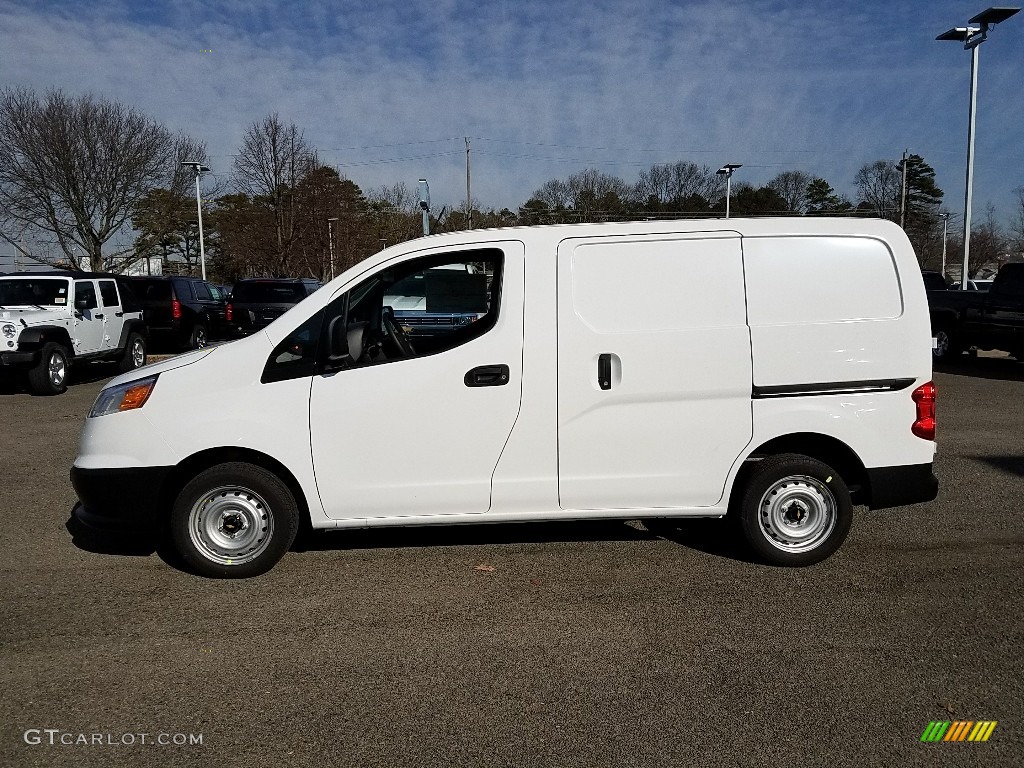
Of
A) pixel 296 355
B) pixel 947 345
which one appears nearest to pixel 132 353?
pixel 296 355

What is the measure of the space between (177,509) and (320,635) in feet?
4.17

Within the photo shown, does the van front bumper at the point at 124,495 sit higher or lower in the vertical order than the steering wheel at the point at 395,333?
lower

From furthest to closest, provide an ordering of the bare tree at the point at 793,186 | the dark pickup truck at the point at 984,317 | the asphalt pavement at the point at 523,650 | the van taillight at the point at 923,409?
1. the bare tree at the point at 793,186
2. the dark pickup truck at the point at 984,317
3. the van taillight at the point at 923,409
4. the asphalt pavement at the point at 523,650

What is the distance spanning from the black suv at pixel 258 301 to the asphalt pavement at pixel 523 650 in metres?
13.1

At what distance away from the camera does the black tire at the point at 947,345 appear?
54.7 ft

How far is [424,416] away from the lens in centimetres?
471

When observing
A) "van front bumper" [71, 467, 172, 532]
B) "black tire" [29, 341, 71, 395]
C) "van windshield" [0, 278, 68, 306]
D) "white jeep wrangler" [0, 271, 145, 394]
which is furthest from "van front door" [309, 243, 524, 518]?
"van windshield" [0, 278, 68, 306]

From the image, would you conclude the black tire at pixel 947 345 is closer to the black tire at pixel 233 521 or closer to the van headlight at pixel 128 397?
the black tire at pixel 233 521

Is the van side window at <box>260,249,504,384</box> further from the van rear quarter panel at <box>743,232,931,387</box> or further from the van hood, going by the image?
the van rear quarter panel at <box>743,232,931,387</box>

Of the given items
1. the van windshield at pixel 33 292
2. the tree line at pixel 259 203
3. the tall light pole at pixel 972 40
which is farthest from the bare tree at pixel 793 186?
the van windshield at pixel 33 292

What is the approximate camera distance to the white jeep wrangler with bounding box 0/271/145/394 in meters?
12.4

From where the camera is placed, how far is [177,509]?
187 inches

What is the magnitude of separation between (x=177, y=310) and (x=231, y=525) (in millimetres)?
14827

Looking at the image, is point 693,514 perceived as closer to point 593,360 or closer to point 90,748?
point 593,360
